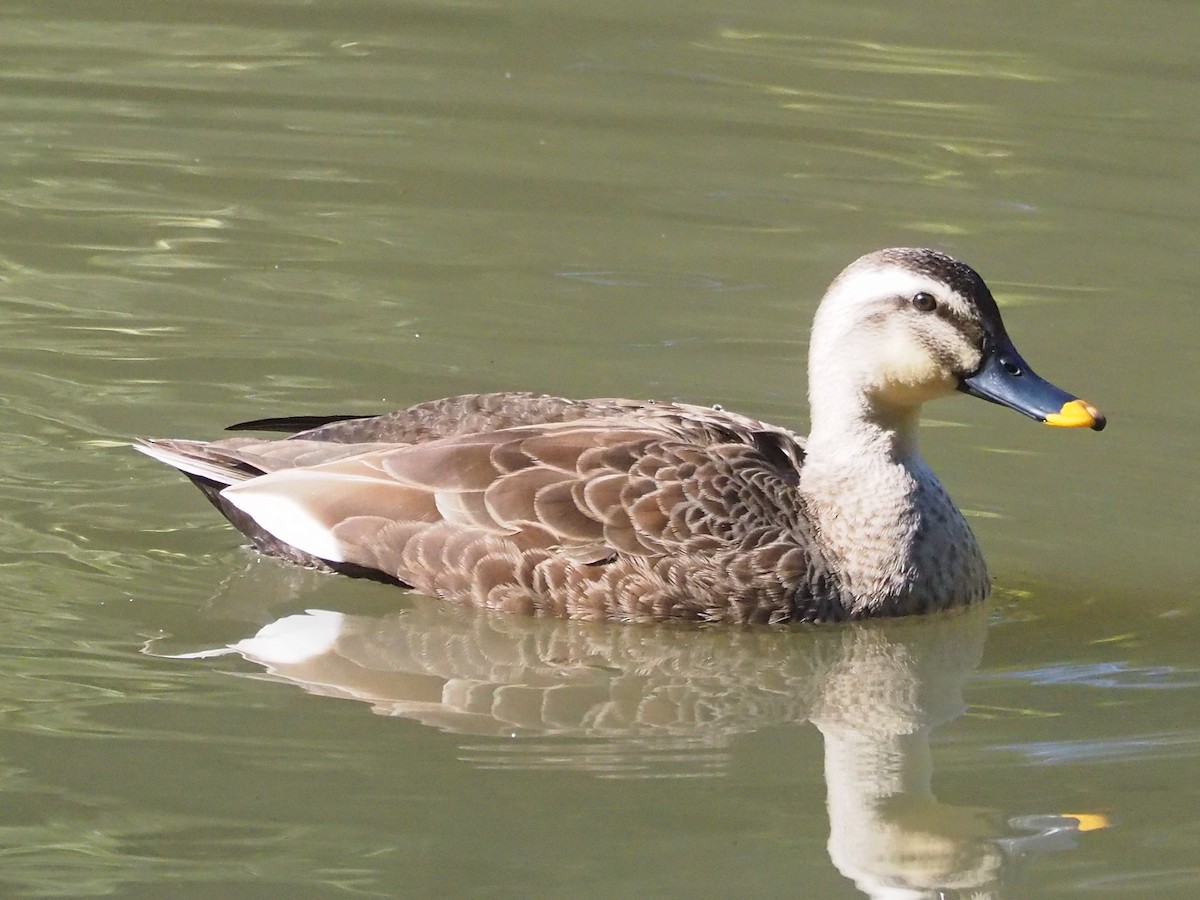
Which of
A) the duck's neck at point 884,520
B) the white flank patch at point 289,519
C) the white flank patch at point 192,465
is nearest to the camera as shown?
the duck's neck at point 884,520

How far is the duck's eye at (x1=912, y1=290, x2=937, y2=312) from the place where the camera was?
7.76 m

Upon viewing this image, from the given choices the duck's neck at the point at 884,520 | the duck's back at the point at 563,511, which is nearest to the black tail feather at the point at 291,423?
the duck's back at the point at 563,511

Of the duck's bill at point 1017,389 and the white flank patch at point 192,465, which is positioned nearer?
the duck's bill at point 1017,389

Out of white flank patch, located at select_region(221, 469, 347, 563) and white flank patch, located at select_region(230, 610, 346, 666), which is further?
white flank patch, located at select_region(221, 469, 347, 563)

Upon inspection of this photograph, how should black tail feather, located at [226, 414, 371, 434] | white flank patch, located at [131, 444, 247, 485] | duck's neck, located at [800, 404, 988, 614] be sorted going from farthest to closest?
black tail feather, located at [226, 414, 371, 434] < white flank patch, located at [131, 444, 247, 485] < duck's neck, located at [800, 404, 988, 614]

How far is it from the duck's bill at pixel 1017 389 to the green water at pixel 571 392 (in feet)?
2.63

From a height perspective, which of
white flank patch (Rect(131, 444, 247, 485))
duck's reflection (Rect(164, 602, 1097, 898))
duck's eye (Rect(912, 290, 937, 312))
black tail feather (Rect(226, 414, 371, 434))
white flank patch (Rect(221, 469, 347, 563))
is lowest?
duck's reflection (Rect(164, 602, 1097, 898))

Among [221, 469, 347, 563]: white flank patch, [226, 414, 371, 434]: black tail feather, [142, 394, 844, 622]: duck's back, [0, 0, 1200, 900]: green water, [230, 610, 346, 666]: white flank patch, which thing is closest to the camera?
[0, 0, 1200, 900]: green water

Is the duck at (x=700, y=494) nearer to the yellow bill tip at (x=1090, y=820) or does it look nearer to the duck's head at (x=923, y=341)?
the duck's head at (x=923, y=341)

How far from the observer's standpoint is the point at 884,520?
26.3ft

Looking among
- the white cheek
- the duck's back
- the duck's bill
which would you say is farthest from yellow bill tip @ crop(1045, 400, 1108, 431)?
the duck's back

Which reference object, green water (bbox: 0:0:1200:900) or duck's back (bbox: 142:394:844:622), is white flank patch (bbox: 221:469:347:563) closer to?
duck's back (bbox: 142:394:844:622)

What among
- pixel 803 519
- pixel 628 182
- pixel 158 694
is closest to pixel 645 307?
pixel 628 182

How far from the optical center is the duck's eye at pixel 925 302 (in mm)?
7758
